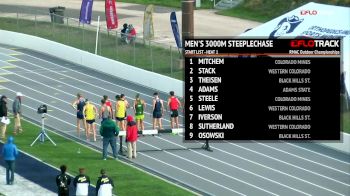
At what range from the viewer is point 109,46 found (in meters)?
55.0

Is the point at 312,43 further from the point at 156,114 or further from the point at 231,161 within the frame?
the point at 156,114

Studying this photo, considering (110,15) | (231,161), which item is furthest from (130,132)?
(110,15)

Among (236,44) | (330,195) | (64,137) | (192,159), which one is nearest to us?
(236,44)

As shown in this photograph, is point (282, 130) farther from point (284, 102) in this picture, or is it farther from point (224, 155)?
point (224, 155)

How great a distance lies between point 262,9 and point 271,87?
137ft

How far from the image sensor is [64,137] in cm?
4184

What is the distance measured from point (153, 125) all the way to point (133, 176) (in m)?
6.15

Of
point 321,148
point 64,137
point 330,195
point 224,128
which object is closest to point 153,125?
point 64,137

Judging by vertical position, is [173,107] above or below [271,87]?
below

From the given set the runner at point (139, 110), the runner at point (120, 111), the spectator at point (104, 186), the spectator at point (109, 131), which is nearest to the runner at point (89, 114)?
the runner at point (120, 111)

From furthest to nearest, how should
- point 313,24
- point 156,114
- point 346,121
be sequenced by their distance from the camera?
point 313,24 < point 346,121 < point 156,114

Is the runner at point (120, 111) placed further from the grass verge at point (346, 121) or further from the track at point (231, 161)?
the grass verge at point (346, 121)

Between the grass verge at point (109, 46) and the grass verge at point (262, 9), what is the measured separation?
10588 mm

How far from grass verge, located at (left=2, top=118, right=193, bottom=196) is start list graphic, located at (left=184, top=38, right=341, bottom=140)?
985cm
